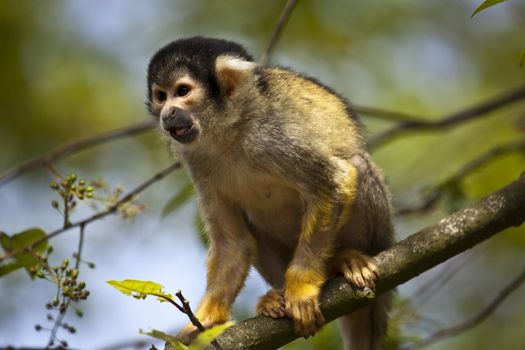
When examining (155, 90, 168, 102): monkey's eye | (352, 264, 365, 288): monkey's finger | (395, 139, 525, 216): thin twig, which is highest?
(155, 90, 168, 102): monkey's eye

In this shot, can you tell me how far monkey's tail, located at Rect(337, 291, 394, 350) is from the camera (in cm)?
544

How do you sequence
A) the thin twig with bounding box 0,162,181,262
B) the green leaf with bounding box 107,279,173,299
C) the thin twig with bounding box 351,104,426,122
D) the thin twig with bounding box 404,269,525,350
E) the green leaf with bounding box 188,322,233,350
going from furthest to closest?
the thin twig with bounding box 351,104,426,122 → the thin twig with bounding box 404,269,525,350 → the thin twig with bounding box 0,162,181,262 → the green leaf with bounding box 107,279,173,299 → the green leaf with bounding box 188,322,233,350

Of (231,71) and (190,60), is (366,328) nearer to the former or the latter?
(231,71)

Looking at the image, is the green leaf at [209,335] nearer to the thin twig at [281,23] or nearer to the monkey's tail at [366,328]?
the monkey's tail at [366,328]

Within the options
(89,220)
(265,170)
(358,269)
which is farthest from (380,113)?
(89,220)

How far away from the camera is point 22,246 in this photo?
447 centimetres

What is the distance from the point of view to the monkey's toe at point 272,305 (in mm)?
4469

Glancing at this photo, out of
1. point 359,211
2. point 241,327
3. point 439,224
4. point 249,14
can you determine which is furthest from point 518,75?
point 241,327

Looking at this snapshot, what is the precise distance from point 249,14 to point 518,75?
340 centimetres

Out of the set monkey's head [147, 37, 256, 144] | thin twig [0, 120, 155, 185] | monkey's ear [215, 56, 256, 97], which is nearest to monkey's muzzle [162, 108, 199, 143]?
monkey's head [147, 37, 256, 144]

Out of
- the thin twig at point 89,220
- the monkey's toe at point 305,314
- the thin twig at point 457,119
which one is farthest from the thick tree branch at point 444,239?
the thin twig at point 457,119

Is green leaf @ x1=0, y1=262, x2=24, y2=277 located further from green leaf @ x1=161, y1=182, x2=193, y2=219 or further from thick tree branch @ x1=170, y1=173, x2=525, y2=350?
thick tree branch @ x1=170, y1=173, x2=525, y2=350

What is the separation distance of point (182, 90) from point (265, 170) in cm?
78

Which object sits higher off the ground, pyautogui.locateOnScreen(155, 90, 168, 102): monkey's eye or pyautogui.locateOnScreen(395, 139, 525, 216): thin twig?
pyautogui.locateOnScreen(155, 90, 168, 102): monkey's eye
